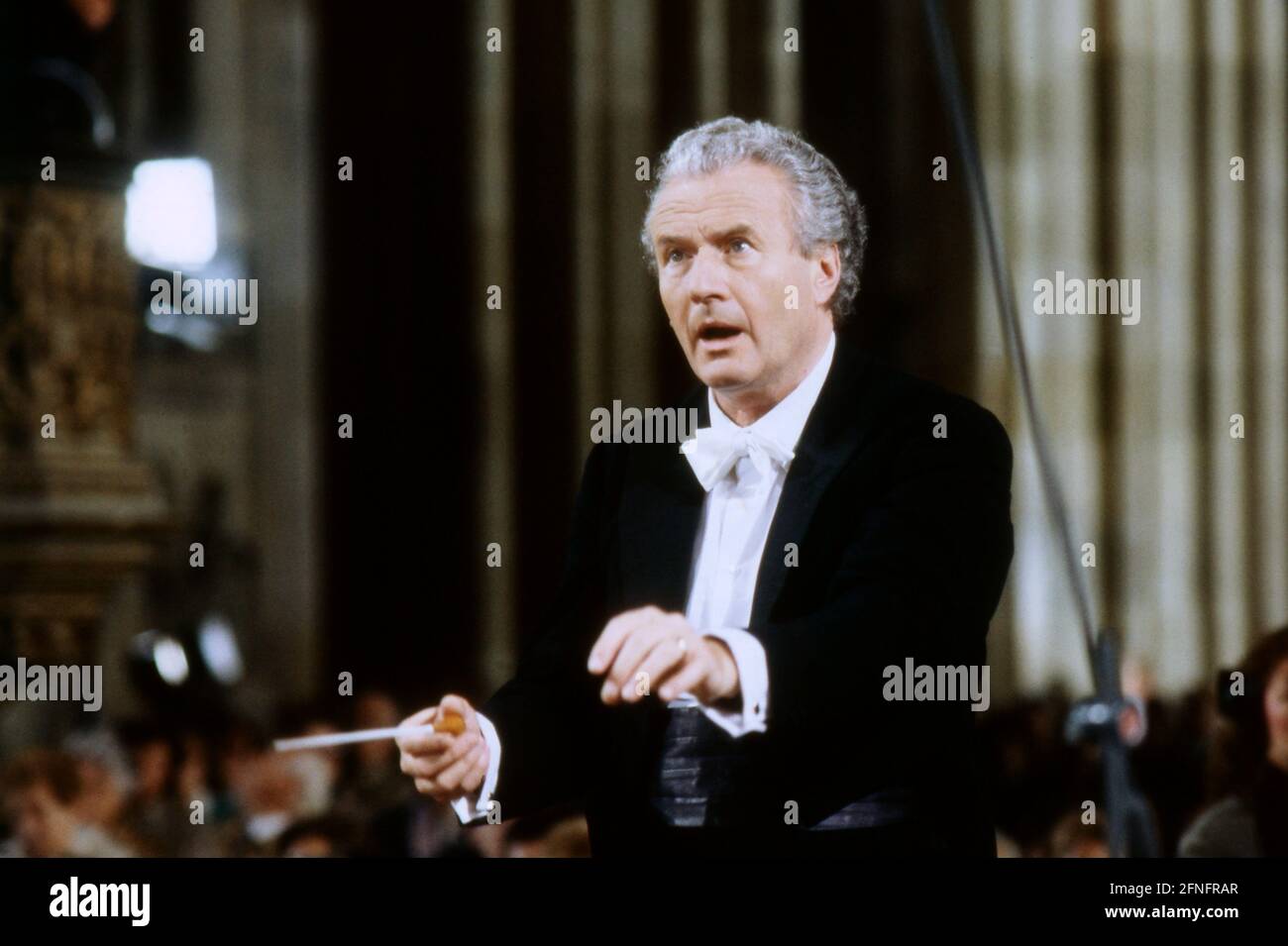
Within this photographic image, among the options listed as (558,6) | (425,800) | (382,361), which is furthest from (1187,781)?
(382,361)

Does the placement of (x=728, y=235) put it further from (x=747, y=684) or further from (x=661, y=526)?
(x=747, y=684)

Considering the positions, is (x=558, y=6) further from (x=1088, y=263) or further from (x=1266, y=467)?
(x=1266, y=467)

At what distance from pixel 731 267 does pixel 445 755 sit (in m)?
0.79

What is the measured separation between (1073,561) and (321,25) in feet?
52.3

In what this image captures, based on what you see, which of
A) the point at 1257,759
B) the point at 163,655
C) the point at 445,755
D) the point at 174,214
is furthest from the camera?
the point at 174,214

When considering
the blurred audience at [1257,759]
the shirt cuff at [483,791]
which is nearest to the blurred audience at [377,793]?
the blurred audience at [1257,759]

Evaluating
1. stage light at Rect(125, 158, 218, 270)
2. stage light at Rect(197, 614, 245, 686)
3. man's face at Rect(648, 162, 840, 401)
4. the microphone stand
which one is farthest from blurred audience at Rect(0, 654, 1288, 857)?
stage light at Rect(125, 158, 218, 270)

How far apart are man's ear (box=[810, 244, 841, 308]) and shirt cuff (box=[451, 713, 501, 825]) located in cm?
79

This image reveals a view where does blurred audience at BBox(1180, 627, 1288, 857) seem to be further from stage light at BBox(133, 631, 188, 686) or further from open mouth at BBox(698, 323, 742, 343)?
stage light at BBox(133, 631, 188, 686)

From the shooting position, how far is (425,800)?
735 centimetres

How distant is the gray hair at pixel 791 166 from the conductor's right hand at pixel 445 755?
2.55ft

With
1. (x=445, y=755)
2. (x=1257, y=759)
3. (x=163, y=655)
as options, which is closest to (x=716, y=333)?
(x=445, y=755)

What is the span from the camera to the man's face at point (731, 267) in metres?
3.22

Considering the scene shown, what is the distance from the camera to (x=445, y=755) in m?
3.09
